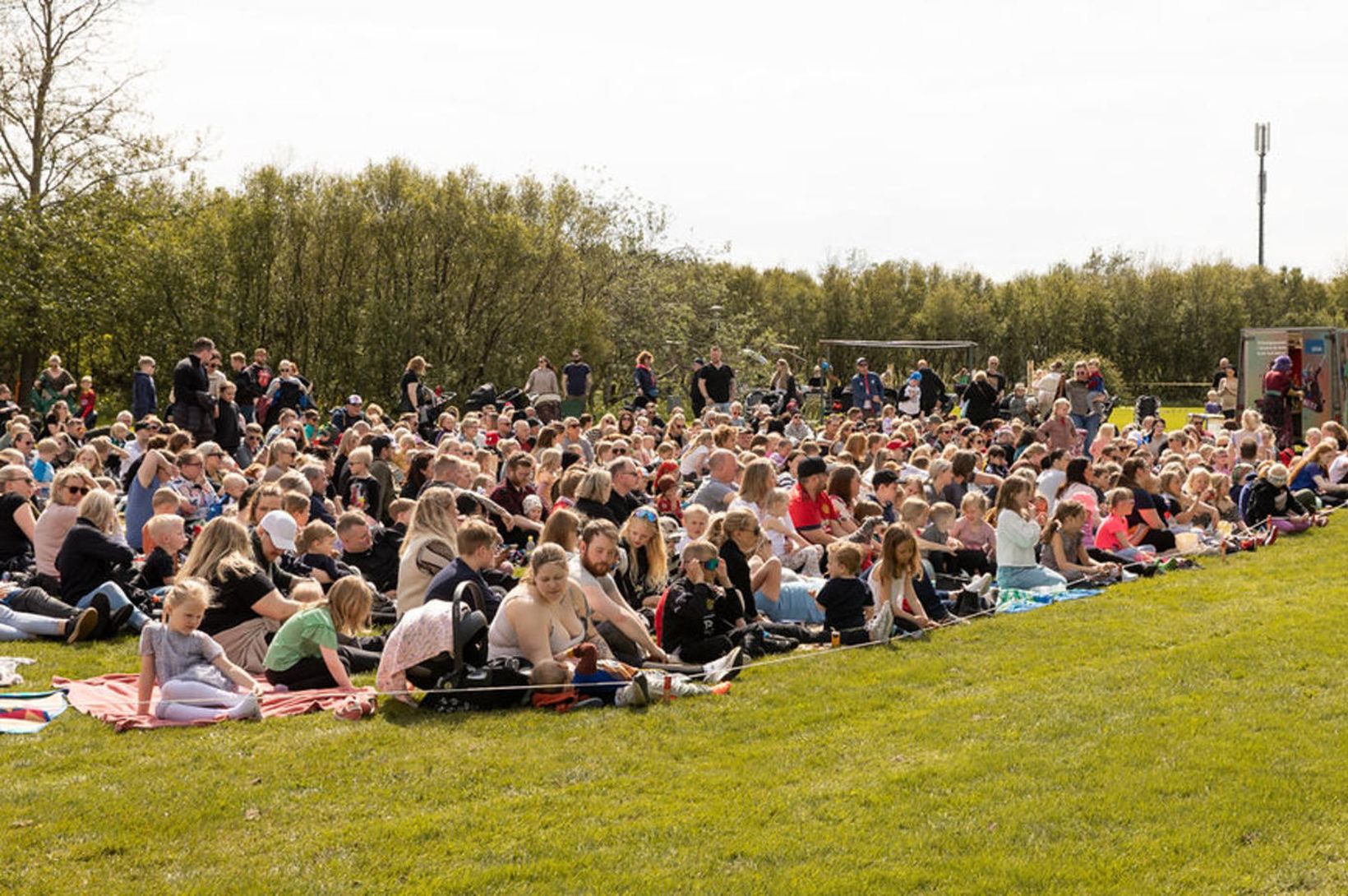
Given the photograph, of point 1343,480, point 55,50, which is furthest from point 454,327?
point 1343,480

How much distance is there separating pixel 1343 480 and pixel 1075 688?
11.3 m

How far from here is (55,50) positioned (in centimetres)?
3080

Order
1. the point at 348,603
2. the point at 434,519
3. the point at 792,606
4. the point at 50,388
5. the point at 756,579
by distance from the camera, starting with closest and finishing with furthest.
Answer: the point at 348,603, the point at 434,519, the point at 756,579, the point at 792,606, the point at 50,388

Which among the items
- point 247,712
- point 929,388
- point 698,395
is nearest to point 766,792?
point 247,712

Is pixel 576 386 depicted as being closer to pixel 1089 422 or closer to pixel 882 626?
pixel 1089 422

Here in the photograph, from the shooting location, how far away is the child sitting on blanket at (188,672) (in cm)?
824

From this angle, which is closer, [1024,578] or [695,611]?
[695,611]

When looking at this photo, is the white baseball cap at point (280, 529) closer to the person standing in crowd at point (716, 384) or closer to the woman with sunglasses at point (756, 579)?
the woman with sunglasses at point (756, 579)

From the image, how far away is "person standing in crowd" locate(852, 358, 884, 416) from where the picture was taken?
29547mm

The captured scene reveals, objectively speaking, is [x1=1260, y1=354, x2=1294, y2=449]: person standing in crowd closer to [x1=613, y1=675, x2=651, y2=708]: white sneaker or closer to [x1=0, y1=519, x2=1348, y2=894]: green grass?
[x1=0, y1=519, x2=1348, y2=894]: green grass

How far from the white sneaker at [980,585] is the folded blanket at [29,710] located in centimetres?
686

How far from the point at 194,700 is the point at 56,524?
3.56m

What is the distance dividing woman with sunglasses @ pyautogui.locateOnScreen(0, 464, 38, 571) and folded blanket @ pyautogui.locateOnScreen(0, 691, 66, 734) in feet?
10.6

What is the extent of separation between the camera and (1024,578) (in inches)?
492
